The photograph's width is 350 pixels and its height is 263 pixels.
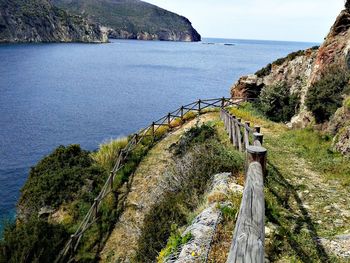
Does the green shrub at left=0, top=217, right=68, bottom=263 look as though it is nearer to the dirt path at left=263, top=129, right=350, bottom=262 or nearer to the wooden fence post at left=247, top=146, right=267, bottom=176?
the dirt path at left=263, top=129, right=350, bottom=262

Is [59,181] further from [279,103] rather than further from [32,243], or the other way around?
[279,103]

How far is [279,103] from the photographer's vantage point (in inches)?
1143

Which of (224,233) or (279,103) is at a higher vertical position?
(224,233)

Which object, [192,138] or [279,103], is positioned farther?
[279,103]

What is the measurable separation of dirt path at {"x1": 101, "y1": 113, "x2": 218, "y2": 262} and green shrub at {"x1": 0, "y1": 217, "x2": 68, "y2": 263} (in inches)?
75.1

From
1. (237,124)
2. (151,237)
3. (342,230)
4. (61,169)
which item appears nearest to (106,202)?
(61,169)

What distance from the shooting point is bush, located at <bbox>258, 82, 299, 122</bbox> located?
90.5 ft

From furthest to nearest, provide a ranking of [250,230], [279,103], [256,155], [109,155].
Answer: [279,103]
[109,155]
[256,155]
[250,230]

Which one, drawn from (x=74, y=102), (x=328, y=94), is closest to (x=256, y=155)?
(x=328, y=94)

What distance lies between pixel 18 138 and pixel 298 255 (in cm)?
3292

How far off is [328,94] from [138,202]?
11.8 m

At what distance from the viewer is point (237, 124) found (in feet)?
48.0

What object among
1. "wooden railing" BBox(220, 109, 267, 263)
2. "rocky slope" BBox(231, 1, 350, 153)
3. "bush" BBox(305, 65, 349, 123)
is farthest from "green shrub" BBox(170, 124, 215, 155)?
"wooden railing" BBox(220, 109, 267, 263)

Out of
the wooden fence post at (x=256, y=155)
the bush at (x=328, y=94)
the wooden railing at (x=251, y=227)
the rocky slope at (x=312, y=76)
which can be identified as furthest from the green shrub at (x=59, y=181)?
the wooden railing at (x=251, y=227)
